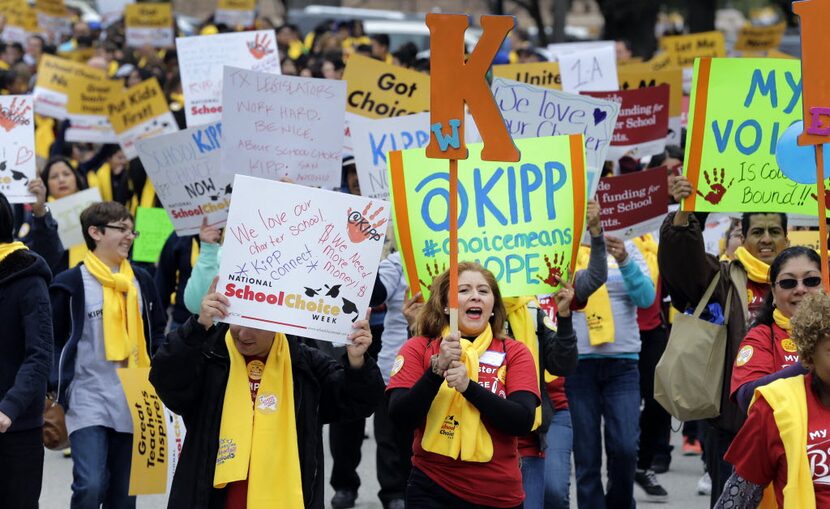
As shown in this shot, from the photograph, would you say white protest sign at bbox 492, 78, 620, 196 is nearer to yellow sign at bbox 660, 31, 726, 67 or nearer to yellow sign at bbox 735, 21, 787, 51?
yellow sign at bbox 660, 31, 726, 67

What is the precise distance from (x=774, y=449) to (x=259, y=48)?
26.8ft

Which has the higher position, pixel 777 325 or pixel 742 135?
pixel 742 135

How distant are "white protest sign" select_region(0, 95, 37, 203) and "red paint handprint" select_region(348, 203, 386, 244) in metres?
3.09

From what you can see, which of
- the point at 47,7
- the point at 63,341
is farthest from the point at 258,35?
the point at 47,7

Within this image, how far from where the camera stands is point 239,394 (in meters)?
5.62

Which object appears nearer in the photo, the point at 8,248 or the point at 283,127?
the point at 8,248

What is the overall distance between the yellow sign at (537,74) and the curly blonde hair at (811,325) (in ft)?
23.8

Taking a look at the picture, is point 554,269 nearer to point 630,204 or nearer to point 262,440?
point 262,440

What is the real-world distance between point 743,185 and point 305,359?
2192mm

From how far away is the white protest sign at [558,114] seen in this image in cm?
795

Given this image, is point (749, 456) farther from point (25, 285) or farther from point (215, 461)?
point (25, 285)

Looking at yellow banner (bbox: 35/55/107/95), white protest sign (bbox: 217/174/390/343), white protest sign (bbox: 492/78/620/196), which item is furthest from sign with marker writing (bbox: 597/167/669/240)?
yellow banner (bbox: 35/55/107/95)

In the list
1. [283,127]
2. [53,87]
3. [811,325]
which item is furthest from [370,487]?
[53,87]

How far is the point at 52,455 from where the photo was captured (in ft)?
35.4
